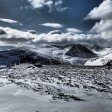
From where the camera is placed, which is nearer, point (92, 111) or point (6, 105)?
point (92, 111)

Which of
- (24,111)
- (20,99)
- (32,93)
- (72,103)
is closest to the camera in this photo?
(24,111)

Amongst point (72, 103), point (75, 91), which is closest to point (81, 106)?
point (72, 103)

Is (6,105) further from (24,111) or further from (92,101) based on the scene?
(92,101)

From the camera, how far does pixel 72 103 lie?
88.5ft

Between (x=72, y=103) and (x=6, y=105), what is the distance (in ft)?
20.2

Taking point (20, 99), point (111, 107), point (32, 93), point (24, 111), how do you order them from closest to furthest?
point (24, 111) → point (111, 107) → point (20, 99) → point (32, 93)

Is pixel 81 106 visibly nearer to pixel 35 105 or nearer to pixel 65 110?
pixel 65 110

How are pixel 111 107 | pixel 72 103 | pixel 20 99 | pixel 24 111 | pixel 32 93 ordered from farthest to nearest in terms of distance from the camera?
pixel 32 93, pixel 20 99, pixel 72 103, pixel 111 107, pixel 24 111

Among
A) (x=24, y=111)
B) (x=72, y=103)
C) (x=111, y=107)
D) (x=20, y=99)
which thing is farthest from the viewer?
(x=20, y=99)

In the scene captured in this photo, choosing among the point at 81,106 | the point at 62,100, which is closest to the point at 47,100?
the point at 62,100

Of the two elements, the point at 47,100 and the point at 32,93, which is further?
the point at 32,93

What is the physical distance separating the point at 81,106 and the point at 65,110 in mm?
2400

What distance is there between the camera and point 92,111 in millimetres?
23609

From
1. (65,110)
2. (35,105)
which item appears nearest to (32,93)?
(35,105)
